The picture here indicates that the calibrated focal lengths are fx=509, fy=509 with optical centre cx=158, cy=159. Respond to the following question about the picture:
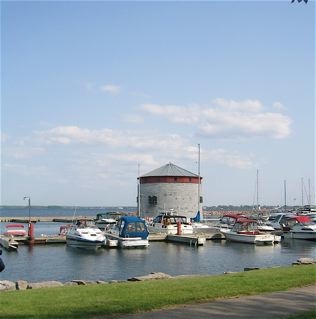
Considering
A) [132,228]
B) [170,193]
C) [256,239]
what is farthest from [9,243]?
[170,193]

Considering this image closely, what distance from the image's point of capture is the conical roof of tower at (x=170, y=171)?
73988 mm

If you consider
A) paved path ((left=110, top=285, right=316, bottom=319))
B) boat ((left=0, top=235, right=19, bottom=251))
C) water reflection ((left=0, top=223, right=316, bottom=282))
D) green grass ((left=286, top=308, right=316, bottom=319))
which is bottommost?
water reflection ((left=0, top=223, right=316, bottom=282))

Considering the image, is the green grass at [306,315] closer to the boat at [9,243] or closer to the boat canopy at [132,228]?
the boat at [9,243]

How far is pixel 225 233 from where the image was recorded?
5400 cm

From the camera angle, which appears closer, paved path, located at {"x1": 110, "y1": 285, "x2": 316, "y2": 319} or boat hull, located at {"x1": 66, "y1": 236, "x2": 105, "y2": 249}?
paved path, located at {"x1": 110, "y1": 285, "x2": 316, "y2": 319}

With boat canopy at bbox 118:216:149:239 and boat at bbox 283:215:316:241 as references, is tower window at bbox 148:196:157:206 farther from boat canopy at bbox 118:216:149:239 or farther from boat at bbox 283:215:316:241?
boat canopy at bbox 118:216:149:239

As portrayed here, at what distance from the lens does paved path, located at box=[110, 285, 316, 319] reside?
988cm

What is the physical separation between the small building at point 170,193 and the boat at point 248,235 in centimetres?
1529

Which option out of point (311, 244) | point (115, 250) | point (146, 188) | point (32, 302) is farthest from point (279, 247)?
point (32, 302)

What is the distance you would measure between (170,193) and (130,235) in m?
27.5

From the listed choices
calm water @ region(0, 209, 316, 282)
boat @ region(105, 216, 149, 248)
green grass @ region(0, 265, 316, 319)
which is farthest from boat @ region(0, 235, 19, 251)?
green grass @ region(0, 265, 316, 319)

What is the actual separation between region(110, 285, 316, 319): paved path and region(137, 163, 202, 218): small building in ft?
197

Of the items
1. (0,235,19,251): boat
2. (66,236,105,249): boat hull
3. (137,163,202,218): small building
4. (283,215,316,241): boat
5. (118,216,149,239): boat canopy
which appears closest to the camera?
(0,235,19,251): boat

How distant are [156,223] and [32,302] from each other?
47491 mm
